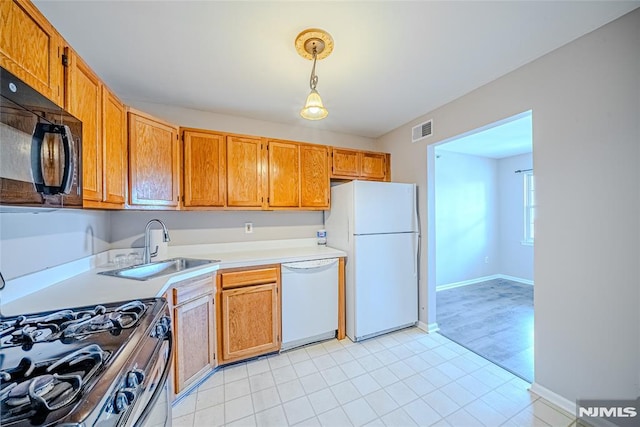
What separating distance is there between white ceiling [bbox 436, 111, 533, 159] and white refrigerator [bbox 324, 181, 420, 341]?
1.10 m

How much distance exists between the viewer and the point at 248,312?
2.23 meters

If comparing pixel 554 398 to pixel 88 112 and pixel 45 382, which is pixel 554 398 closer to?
pixel 45 382

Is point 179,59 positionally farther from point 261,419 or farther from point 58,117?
point 261,419

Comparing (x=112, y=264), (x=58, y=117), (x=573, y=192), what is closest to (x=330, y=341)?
(x=112, y=264)

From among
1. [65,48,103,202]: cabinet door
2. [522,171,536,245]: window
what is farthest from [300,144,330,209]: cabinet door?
[522,171,536,245]: window

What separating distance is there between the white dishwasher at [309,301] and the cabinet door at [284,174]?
72 centimetres

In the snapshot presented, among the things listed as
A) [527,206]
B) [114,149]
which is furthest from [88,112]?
[527,206]

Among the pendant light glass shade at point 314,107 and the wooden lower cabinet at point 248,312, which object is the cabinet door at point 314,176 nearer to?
the wooden lower cabinet at point 248,312

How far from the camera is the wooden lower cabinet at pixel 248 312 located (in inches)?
84.1

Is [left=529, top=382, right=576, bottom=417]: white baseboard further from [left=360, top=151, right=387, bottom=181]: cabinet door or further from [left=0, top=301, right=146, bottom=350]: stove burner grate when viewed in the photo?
[left=0, top=301, right=146, bottom=350]: stove burner grate

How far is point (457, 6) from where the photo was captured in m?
1.36

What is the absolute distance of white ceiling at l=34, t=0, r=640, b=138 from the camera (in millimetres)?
1377

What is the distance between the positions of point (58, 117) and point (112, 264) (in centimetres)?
153

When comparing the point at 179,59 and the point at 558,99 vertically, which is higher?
the point at 179,59
